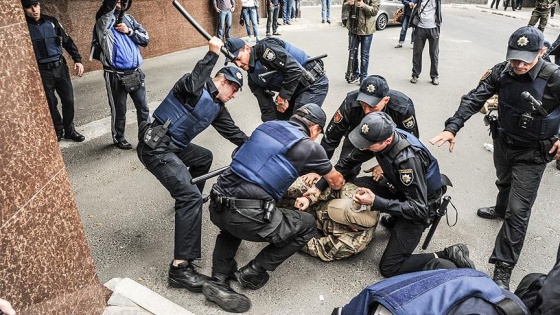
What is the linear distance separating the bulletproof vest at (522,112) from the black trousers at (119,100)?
3.89 m

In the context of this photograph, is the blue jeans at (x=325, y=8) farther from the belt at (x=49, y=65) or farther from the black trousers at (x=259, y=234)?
the black trousers at (x=259, y=234)

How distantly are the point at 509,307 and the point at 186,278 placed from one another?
7.41 ft

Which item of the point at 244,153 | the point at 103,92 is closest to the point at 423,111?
the point at 244,153

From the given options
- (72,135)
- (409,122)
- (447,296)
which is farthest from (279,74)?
(447,296)

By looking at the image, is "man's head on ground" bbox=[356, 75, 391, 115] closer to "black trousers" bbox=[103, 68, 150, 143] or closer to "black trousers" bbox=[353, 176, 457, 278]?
"black trousers" bbox=[353, 176, 457, 278]

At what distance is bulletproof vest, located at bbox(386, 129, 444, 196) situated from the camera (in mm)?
2992

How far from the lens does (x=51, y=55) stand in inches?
189

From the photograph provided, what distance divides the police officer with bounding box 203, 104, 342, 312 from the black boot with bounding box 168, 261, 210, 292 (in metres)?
0.10

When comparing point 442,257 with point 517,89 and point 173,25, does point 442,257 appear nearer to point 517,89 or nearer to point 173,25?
point 517,89

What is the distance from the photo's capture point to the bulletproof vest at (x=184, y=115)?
A: 3254 millimetres

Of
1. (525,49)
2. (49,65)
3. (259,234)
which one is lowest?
→ (259,234)

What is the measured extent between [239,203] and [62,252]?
1.09m

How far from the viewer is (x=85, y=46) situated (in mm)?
7855

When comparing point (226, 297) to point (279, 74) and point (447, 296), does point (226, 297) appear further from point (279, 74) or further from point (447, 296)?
point (279, 74)
